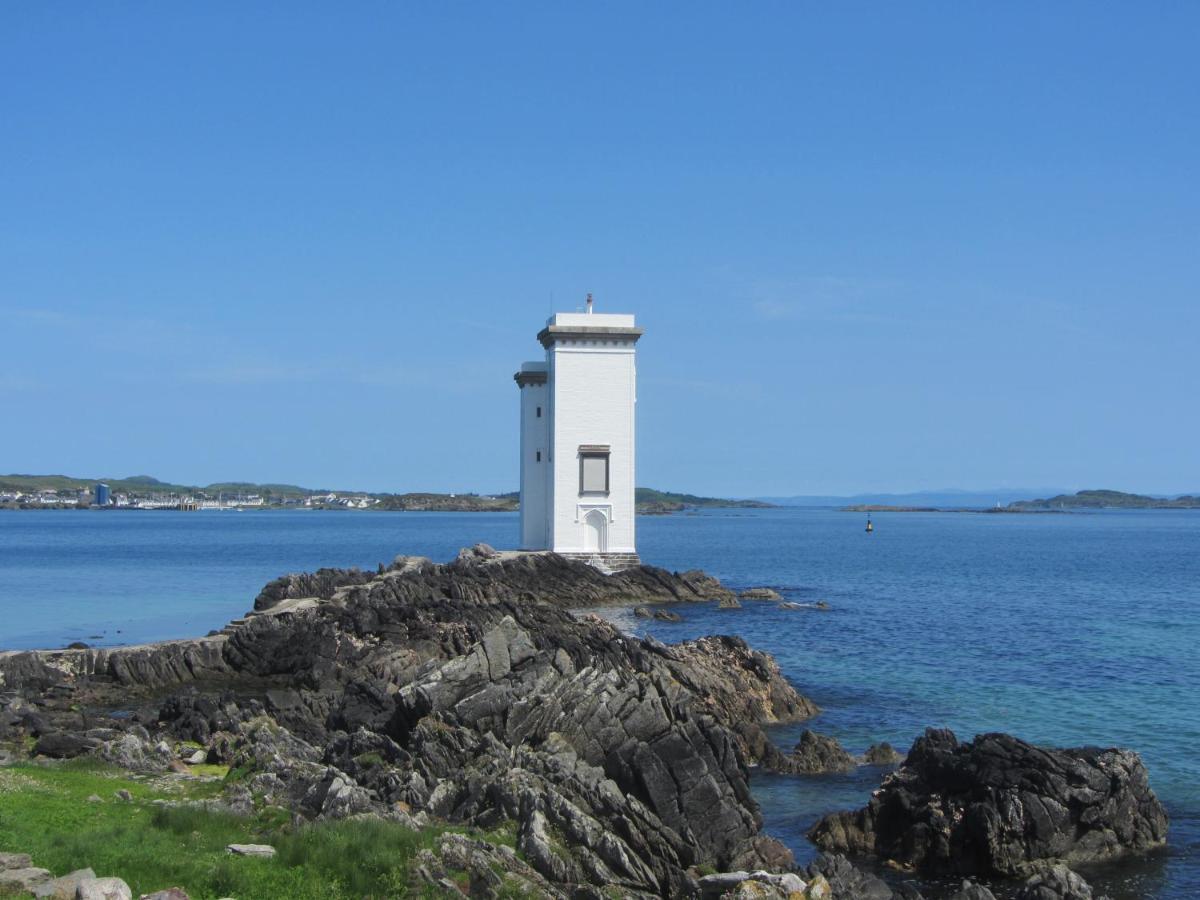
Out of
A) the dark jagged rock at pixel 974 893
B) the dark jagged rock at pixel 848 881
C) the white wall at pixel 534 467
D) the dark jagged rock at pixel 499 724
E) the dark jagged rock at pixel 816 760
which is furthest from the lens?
the white wall at pixel 534 467

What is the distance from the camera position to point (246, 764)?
19.1 m

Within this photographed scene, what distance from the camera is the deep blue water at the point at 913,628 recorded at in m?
24.0

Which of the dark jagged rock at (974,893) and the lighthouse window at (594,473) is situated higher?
the lighthouse window at (594,473)

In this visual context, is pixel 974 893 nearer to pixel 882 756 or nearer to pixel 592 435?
pixel 882 756

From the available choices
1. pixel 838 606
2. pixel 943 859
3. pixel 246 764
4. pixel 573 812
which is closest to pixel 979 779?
pixel 943 859

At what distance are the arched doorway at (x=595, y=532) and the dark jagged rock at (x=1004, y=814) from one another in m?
38.5

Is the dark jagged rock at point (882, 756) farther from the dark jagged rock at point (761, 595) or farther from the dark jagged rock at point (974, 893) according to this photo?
the dark jagged rock at point (761, 595)

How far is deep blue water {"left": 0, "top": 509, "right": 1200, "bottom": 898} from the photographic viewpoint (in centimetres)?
2395

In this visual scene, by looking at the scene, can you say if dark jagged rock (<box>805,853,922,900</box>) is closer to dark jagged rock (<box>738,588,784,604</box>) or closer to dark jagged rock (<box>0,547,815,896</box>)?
dark jagged rock (<box>0,547,815,896</box>)

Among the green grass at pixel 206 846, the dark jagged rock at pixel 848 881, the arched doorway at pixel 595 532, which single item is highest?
the arched doorway at pixel 595 532

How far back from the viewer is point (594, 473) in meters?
56.5

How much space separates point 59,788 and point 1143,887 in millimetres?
14532

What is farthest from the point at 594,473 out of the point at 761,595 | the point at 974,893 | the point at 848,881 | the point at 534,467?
the point at 848,881

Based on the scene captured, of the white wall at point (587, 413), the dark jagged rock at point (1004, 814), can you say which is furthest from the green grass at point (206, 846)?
the white wall at point (587, 413)
